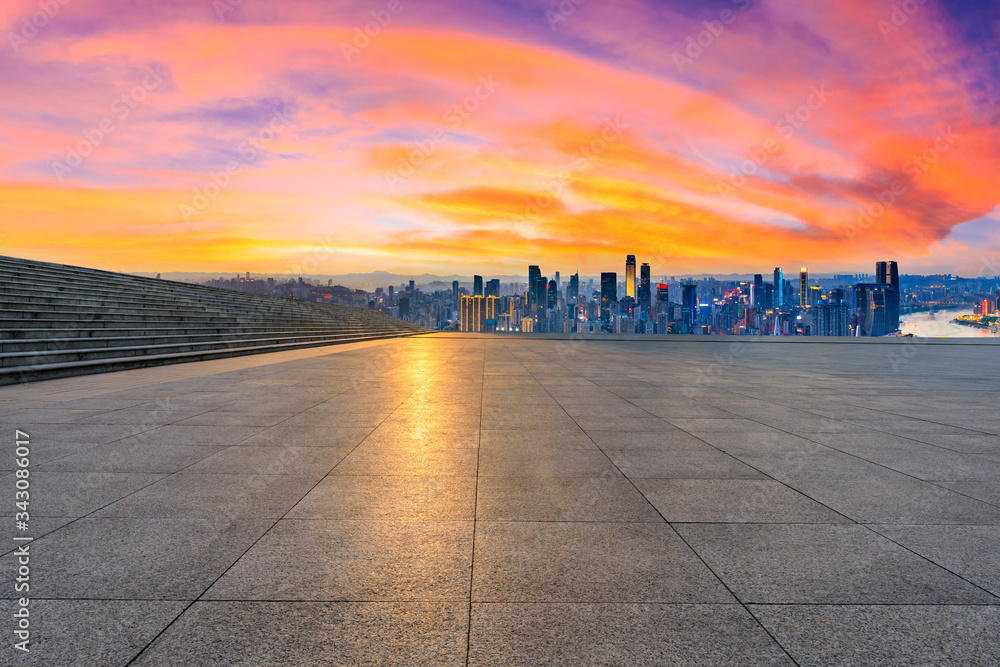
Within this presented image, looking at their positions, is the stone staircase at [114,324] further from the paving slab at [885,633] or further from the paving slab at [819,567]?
the paving slab at [885,633]

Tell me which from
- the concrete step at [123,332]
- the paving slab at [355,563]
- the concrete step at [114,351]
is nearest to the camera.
Result: the paving slab at [355,563]

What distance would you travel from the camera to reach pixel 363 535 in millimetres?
4148

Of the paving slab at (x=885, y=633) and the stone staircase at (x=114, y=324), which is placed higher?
the stone staircase at (x=114, y=324)

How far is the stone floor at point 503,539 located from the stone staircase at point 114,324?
564 centimetres

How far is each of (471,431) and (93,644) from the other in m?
5.45

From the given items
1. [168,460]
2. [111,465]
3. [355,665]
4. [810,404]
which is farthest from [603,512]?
[810,404]

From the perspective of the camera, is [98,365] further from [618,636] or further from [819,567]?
[819,567]

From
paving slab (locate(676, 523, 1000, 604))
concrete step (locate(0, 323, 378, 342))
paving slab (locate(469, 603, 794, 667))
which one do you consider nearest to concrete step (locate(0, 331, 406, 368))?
concrete step (locate(0, 323, 378, 342))

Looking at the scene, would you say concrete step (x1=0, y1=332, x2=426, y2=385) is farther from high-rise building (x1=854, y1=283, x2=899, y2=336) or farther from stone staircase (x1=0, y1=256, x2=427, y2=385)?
high-rise building (x1=854, y1=283, x2=899, y2=336)

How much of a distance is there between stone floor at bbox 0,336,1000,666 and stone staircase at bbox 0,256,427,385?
18.5 feet

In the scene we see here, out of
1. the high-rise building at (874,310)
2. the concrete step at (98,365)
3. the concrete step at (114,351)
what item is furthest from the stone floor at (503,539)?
the high-rise building at (874,310)

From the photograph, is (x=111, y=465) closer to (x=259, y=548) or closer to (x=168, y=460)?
(x=168, y=460)

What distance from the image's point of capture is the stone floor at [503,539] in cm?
283

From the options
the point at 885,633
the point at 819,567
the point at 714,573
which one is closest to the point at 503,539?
the point at 714,573
